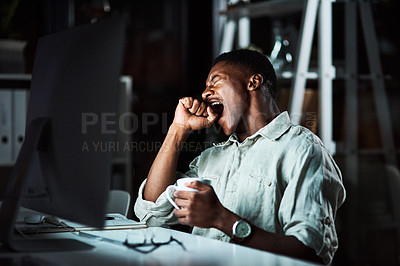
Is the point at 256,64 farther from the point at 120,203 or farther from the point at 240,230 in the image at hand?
the point at 120,203

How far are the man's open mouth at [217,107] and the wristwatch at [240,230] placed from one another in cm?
52

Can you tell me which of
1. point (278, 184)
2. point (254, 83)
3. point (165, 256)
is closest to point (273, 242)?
point (278, 184)

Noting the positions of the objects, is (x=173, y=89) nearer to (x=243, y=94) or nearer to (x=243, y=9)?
(x=243, y=9)

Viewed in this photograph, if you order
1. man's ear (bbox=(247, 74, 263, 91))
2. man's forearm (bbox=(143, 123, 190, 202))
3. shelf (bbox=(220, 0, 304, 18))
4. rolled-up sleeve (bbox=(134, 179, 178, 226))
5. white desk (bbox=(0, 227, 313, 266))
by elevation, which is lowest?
white desk (bbox=(0, 227, 313, 266))

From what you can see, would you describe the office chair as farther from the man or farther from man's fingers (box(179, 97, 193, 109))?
man's fingers (box(179, 97, 193, 109))

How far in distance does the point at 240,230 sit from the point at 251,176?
0.30 meters

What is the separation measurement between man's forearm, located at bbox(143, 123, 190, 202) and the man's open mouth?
0.14 metres

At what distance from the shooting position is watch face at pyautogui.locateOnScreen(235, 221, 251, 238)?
1381 mm

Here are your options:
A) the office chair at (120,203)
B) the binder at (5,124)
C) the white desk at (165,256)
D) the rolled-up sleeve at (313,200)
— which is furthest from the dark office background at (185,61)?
the white desk at (165,256)

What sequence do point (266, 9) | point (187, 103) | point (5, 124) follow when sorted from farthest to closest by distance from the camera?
point (266, 9)
point (5, 124)
point (187, 103)

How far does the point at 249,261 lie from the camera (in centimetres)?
106

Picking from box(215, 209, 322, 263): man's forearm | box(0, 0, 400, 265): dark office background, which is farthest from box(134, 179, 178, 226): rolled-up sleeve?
box(0, 0, 400, 265): dark office background

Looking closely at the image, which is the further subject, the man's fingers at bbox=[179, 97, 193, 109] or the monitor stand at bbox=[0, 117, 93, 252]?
the man's fingers at bbox=[179, 97, 193, 109]

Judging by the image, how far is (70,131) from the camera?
116 cm
